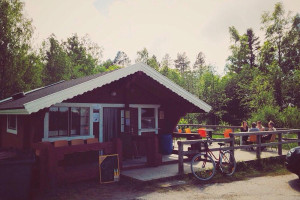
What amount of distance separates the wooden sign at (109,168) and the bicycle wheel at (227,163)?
11.1 feet

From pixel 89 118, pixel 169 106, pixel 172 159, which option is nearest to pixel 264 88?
pixel 169 106

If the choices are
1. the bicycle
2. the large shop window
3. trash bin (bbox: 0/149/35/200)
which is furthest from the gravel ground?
the large shop window

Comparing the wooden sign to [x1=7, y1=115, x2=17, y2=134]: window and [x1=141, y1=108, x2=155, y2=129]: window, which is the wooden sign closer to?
[x1=141, y1=108, x2=155, y2=129]: window

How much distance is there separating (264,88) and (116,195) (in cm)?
2380

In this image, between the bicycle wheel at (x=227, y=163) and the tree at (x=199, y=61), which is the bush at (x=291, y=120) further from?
the tree at (x=199, y=61)

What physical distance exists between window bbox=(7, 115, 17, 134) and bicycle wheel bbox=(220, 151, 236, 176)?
8.43m

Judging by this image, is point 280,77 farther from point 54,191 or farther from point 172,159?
point 54,191

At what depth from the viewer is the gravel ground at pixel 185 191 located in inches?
241

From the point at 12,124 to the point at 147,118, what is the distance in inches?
240

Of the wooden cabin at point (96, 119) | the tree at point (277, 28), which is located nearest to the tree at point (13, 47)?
the wooden cabin at point (96, 119)

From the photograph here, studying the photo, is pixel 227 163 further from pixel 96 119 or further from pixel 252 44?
pixel 252 44

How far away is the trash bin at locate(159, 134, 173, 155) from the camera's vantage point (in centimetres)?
1127

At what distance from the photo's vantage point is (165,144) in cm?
1129

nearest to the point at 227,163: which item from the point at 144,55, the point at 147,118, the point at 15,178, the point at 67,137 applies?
the point at 147,118
